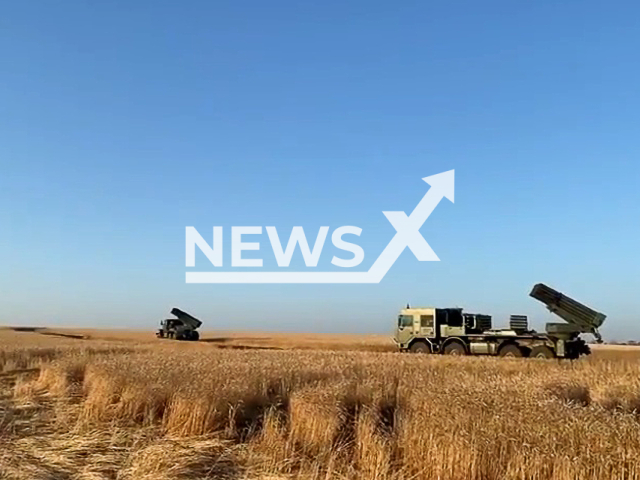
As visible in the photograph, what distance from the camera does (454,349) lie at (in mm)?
32125

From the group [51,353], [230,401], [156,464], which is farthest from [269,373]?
[51,353]

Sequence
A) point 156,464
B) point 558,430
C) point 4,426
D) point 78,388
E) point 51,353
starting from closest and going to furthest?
point 558,430 → point 156,464 → point 4,426 → point 78,388 → point 51,353

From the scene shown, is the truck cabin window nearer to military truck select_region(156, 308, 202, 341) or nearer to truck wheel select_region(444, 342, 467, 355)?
truck wheel select_region(444, 342, 467, 355)

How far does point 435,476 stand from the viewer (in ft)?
21.1

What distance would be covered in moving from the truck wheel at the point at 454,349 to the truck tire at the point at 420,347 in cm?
116

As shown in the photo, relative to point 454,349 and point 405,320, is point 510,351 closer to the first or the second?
point 454,349

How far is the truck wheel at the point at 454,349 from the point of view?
31658 mm

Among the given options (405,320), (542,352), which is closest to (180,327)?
(405,320)

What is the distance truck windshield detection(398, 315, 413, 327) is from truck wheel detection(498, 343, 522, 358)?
544 cm

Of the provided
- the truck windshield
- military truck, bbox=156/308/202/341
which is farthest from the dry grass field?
military truck, bbox=156/308/202/341

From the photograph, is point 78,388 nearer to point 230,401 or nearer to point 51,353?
point 230,401

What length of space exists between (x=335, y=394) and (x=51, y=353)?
17601 millimetres

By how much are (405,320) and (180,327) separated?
25.0 metres

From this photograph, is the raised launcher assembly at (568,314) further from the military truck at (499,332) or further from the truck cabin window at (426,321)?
the truck cabin window at (426,321)
